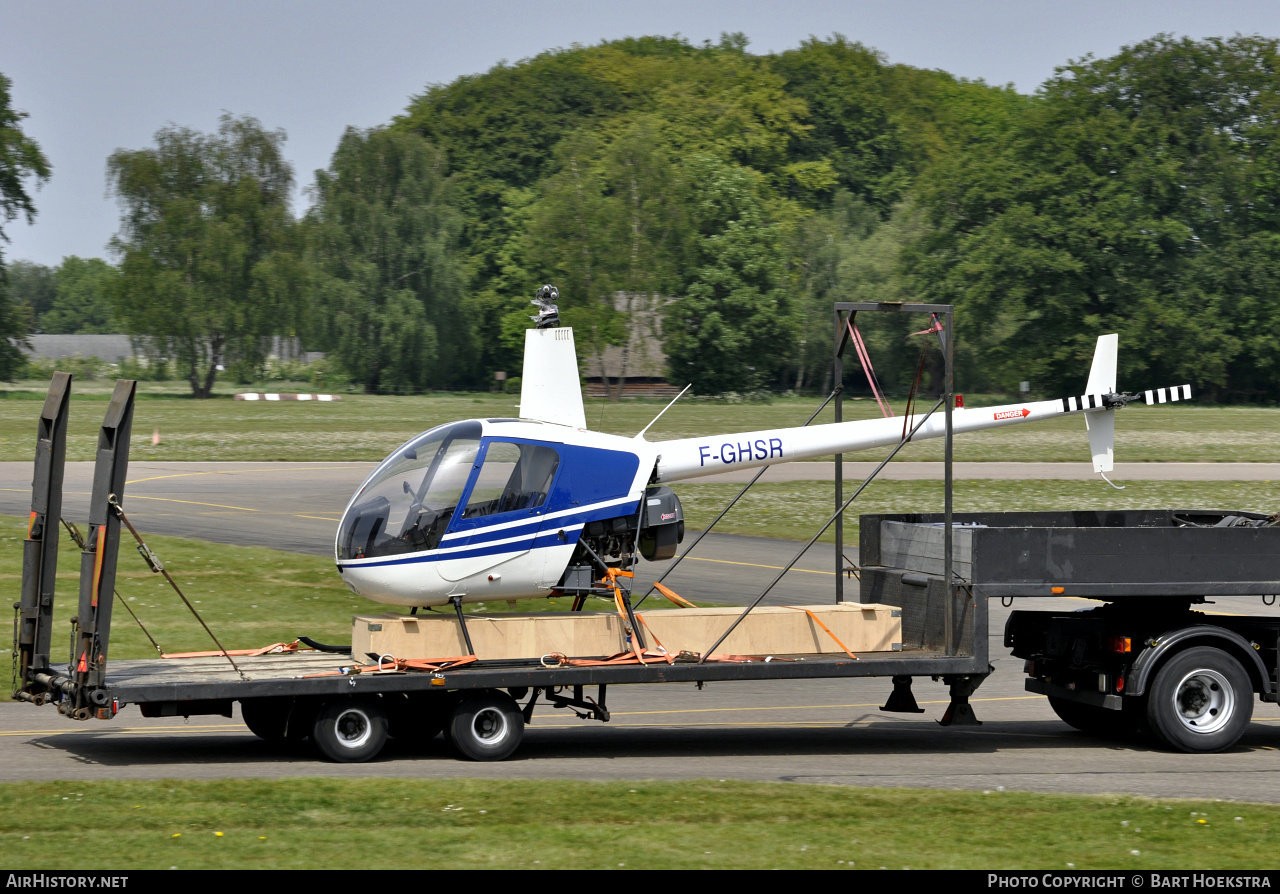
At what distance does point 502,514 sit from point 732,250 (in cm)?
8444

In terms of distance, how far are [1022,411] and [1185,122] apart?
81.6 metres

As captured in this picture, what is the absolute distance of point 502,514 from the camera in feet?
37.8

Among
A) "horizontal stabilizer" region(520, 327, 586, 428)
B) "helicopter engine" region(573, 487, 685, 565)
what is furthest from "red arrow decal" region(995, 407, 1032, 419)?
"horizontal stabilizer" region(520, 327, 586, 428)

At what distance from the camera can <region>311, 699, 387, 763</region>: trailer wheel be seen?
35.8 feet

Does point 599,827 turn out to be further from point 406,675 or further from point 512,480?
point 512,480

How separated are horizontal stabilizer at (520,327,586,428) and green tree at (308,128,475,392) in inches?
3372

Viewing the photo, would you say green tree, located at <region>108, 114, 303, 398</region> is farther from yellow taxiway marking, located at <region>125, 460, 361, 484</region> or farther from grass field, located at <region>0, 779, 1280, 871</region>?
grass field, located at <region>0, 779, 1280, 871</region>

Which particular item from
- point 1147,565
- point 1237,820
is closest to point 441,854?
point 1237,820

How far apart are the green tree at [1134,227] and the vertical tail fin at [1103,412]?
236 feet

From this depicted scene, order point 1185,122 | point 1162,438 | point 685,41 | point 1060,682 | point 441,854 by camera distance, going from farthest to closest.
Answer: point 685,41 < point 1185,122 < point 1162,438 < point 1060,682 < point 441,854

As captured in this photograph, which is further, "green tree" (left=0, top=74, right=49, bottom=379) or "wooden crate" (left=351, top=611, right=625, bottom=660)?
"green tree" (left=0, top=74, right=49, bottom=379)

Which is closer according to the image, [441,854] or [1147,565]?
[441,854]
